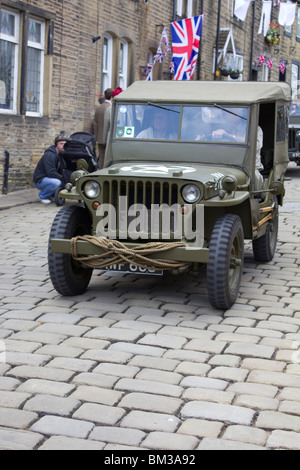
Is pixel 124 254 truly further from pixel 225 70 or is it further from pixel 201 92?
pixel 225 70

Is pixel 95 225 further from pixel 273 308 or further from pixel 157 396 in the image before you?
pixel 157 396

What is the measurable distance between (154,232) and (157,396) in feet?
7.43

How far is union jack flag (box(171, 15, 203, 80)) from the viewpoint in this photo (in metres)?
21.3

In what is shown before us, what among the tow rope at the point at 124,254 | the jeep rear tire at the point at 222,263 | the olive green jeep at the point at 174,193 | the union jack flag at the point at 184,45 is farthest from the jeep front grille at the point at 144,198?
the union jack flag at the point at 184,45

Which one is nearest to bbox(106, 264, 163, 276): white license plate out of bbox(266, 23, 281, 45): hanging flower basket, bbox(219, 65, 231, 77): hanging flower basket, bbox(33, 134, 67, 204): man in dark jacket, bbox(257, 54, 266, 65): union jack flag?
bbox(33, 134, 67, 204): man in dark jacket

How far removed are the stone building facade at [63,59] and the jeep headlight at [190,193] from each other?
850cm

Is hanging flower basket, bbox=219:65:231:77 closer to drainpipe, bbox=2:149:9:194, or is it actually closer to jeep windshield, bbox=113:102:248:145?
drainpipe, bbox=2:149:9:194

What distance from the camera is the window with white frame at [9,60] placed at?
47.4 feet

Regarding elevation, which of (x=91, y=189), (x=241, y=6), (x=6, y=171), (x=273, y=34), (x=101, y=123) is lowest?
(x=6, y=171)

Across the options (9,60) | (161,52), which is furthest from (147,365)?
(161,52)

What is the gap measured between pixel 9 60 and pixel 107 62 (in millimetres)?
4580

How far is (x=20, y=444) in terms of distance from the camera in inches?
146

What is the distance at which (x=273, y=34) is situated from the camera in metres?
31.9

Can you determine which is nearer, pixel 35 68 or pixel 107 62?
pixel 35 68
